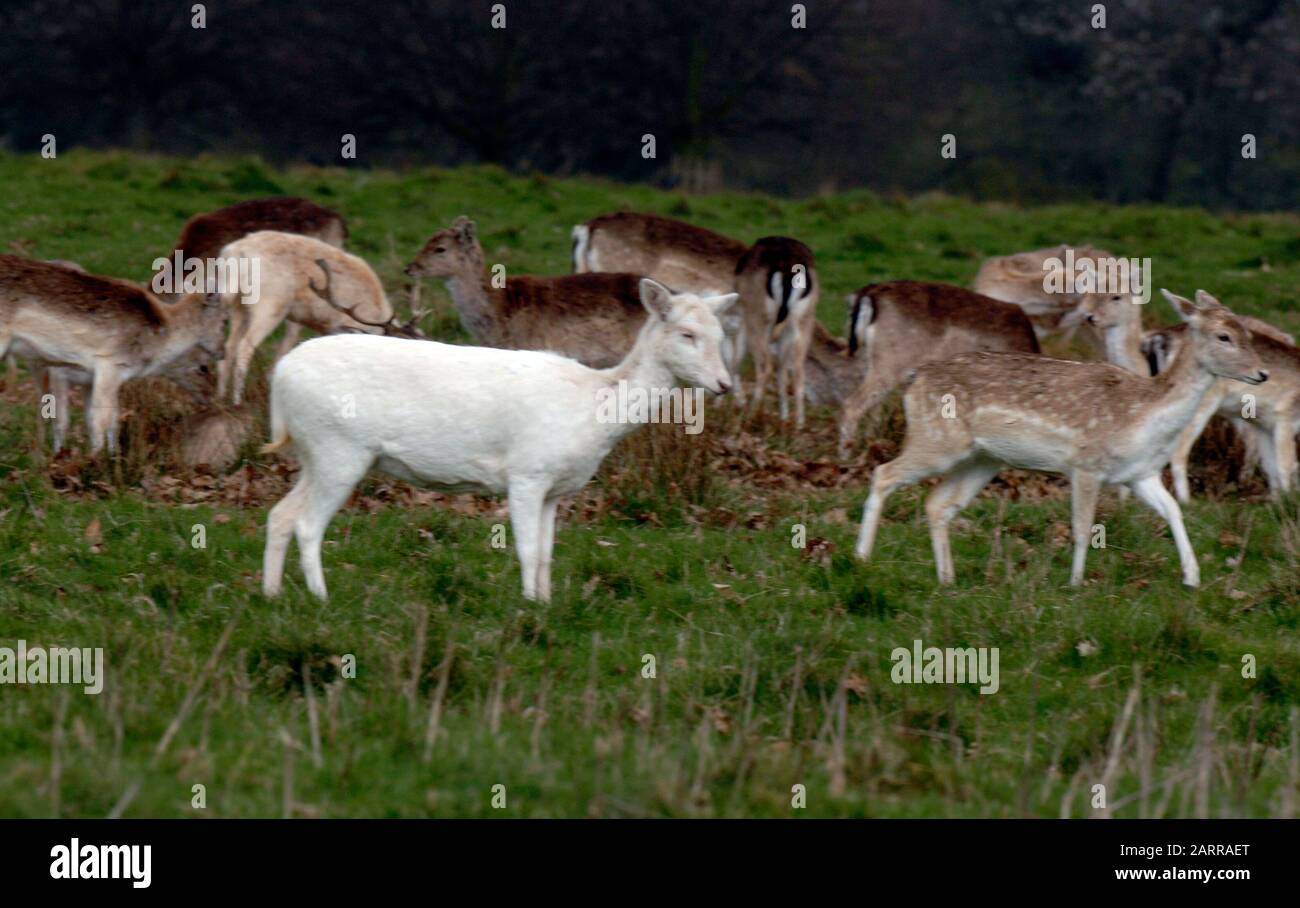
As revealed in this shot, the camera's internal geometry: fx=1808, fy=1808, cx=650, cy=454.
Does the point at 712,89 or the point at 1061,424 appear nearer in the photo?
the point at 1061,424

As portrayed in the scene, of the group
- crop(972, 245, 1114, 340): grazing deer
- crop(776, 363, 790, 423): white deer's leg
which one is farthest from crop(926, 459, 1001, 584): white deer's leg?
crop(972, 245, 1114, 340): grazing deer

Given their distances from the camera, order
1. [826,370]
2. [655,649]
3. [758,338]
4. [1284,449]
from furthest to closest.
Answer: [826,370]
[758,338]
[1284,449]
[655,649]

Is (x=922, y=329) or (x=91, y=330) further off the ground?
(x=922, y=329)

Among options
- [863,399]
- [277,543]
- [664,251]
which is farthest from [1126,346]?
[277,543]

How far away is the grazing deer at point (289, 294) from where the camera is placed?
12.4 m

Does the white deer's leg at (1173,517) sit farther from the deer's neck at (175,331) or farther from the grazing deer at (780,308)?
the deer's neck at (175,331)

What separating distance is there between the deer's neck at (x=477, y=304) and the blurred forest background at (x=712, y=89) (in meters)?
19.8

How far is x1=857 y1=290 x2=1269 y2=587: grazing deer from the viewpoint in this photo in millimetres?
8641

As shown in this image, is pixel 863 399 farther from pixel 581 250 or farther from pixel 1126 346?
pixel 581 250

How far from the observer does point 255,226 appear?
14125 millimetres

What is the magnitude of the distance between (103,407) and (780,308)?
5.18m

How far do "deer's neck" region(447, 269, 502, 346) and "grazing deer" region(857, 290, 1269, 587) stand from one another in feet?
14.4

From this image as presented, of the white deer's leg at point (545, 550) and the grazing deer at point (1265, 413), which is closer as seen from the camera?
the white deer's leg at point (545, 550)

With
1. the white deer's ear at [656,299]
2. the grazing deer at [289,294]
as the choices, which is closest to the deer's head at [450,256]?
the grazing deer at [289,294]
